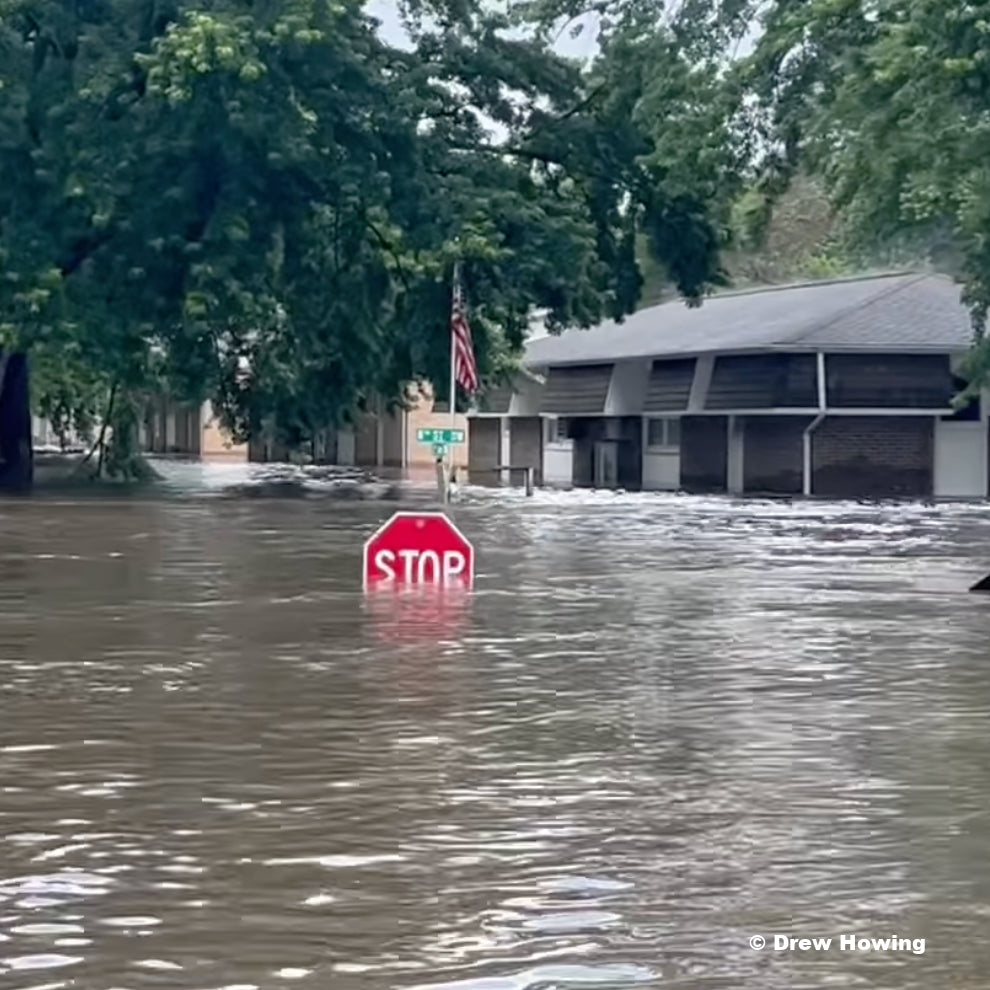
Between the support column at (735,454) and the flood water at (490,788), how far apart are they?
36.4 metres

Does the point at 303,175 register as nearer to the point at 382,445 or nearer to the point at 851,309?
the point at 851,309

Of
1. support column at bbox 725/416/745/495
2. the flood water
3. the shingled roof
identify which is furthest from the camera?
support column at bbox 725/416/745/495

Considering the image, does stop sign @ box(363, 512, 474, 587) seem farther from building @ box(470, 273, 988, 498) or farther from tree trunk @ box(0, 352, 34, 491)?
building @ box(470, 273, 988, 498)

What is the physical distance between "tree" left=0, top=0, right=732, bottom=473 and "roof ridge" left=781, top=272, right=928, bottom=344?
527 cm

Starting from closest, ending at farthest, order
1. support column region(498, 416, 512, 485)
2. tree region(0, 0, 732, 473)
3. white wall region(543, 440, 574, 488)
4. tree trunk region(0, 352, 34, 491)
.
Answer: tree region(0, 0, 732, 473) < tree trunk region(0, 352, 34, 491) < white wall region(543, 440, 574, 488) < support column region(498, 416, 512, 485)

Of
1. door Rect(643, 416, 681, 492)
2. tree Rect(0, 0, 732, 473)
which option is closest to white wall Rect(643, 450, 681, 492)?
door Rect(643, 416, 681, 492)

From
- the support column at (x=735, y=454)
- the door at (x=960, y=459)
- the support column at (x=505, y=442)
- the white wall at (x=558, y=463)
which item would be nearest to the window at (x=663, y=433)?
the support column at (x=735, y=454)

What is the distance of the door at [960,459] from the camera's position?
55.8 m

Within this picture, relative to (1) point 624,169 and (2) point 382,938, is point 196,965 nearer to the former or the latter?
(2) point 382,938

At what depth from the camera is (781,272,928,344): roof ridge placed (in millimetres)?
54956

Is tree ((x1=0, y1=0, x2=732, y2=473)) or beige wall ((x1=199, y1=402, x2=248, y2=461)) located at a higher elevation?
tree ((x1=0, y1=0, x2=732, y2=473))

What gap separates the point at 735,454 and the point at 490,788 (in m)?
49.1

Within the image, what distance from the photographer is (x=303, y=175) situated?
145 feet

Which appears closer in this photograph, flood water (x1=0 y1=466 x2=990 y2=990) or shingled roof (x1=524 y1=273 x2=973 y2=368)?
flood water (x1=0 y1=466 x2=990 y2=990)
